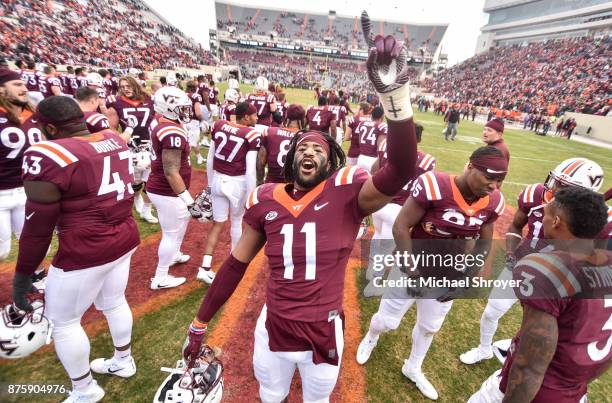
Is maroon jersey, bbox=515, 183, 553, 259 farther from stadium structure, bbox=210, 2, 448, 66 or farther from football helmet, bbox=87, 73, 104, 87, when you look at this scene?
stadium structure, bbox=210, 2, 448, 66

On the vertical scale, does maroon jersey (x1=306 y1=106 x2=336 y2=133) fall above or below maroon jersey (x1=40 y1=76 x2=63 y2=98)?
below

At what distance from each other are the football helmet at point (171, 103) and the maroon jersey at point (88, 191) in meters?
1.42

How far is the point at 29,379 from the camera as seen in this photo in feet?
9.88

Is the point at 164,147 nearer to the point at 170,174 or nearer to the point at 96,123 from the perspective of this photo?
the point at 170,174

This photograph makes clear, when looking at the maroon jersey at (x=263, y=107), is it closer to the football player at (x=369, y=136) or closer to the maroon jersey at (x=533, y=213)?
the football player at (x=369, y=136)

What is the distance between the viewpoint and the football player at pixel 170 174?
395 cm

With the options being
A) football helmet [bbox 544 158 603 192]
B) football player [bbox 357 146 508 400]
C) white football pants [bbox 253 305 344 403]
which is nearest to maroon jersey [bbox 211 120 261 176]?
football player [bbox 357 146 508 400]

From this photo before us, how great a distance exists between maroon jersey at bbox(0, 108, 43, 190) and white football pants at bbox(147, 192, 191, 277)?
1346mm

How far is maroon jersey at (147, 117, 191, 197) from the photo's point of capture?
3900 mm

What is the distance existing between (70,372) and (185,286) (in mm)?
1894

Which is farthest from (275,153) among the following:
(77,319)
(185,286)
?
(77,319)

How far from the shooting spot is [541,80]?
37656 mm

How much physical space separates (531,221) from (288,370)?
303cm

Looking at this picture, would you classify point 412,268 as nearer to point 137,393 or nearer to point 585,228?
point 585,228
